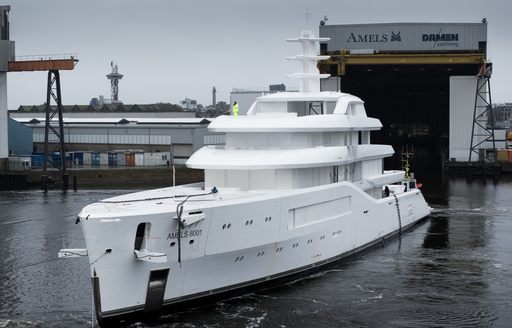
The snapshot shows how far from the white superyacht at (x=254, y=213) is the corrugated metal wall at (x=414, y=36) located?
3486cm

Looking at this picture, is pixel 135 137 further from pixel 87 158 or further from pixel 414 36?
pixel 414 36

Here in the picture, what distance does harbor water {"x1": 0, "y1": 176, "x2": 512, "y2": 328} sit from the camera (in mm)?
26922

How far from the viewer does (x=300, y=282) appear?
31719mm

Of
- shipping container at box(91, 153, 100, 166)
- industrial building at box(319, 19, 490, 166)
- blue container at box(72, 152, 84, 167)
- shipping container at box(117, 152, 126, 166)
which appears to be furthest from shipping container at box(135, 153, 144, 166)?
industrial building at box(319, 19, 490, 166)

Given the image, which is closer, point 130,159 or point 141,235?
point 141,235

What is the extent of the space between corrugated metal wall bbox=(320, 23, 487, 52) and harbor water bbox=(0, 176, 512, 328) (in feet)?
110

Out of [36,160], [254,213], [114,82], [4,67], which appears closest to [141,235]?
[254,213]

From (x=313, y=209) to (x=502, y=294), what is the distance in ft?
26.8

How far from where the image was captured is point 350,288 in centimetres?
3095

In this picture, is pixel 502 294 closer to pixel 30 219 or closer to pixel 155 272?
pixel 155 272

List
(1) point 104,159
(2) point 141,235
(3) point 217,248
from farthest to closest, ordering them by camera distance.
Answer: (1) point 104,159, (3) point 217,248, (2) point 141,235

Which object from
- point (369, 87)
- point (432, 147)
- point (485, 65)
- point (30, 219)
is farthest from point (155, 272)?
point (432, 147)

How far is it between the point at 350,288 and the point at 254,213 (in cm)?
509

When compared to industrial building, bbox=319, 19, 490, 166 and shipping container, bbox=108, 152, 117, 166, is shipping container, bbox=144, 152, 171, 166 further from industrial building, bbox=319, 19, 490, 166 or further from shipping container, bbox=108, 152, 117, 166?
industrial building, bbox=319, 19, 490, 166
